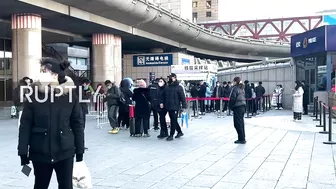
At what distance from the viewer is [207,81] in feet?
66.3

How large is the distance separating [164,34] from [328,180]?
2458 centimetres

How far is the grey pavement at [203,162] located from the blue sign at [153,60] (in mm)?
19827

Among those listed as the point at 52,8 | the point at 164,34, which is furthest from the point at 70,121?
the point at 164,34

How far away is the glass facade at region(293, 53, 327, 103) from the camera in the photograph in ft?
A: 60.3

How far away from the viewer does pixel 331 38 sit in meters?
17.4

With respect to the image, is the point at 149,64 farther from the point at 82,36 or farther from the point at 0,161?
the point at 0,161

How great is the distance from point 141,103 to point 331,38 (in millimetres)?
10409

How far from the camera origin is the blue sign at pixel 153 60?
3162 cm

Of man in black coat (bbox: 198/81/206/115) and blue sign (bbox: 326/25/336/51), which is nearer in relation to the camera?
blue sign (bbox: 326/25/336/51)

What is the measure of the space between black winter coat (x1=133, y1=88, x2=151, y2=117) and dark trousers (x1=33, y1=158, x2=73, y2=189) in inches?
292

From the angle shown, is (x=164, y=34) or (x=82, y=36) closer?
(x=82, y=36)

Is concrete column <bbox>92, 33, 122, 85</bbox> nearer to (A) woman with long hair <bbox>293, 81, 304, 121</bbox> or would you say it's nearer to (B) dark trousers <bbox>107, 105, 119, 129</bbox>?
(B) dark trousers <bbox>107, 105, 119, 129</bbox>

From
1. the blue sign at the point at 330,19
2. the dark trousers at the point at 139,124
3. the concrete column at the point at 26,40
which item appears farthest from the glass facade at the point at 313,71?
the concrete column at the point at 26,40

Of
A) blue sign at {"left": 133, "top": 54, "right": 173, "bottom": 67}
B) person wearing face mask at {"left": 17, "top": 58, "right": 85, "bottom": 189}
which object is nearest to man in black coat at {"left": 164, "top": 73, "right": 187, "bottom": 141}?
person wearing face mask at {"left": 17, "top": 58, "right": 85, "bottom": 189}
